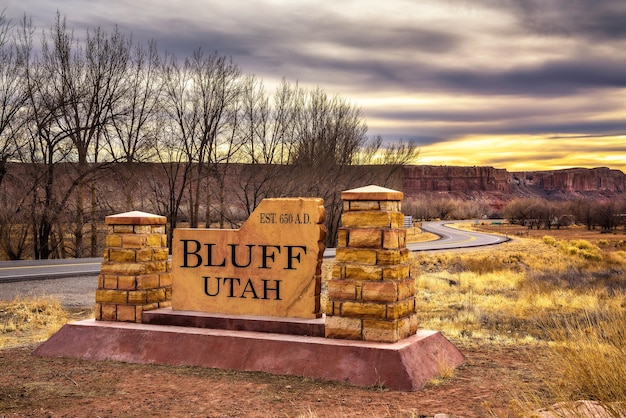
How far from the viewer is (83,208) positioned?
30328mm

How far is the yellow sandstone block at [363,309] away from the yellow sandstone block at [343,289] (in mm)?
76

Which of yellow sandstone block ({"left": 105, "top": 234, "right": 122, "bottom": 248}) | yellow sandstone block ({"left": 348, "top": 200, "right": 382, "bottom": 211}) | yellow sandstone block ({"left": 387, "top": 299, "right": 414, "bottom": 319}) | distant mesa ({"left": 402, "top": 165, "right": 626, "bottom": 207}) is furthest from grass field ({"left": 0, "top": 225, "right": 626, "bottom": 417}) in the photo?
distant mesa ({"left": 402, "top": 165, "right": 626, "bottom": 207})

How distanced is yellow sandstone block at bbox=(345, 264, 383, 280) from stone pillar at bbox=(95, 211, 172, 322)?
297cm

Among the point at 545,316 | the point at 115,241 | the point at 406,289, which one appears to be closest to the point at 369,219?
the point at 406,289

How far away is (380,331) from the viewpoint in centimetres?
741

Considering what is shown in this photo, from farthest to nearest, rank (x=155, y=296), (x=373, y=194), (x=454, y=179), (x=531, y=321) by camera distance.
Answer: (x=454, y=179) < (x=531, y=321) < (x=155, y=296) < (x=373, y=194)

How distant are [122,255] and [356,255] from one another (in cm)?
333

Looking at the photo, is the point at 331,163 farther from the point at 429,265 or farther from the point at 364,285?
the point at 364,285

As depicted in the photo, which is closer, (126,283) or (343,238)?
(343,238)

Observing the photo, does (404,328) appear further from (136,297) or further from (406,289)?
(136,297)

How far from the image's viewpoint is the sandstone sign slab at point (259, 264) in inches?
326

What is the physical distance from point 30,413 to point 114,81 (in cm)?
2894

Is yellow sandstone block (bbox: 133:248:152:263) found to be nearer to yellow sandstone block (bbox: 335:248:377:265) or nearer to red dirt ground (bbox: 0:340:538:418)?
red dirt ground (bbox: 0:340:538:418)

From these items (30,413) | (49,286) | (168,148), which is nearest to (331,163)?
(168,148)
